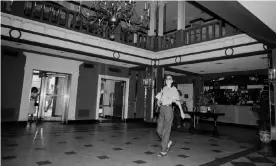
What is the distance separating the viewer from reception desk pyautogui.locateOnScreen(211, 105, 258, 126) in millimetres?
8602

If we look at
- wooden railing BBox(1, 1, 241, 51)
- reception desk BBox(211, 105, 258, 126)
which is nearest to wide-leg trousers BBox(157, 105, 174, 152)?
wooden railing BBox(1, 1, 241, 51)

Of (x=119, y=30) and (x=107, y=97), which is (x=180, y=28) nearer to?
(x=119, y=30)

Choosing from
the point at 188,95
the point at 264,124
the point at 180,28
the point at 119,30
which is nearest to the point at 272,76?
the point at 264,124

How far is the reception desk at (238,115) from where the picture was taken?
8.60m

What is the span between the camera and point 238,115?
357 inches

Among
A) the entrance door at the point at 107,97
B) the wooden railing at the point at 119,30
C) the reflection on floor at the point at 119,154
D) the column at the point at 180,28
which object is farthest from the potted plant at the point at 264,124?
the entrance door at the point at 107,97

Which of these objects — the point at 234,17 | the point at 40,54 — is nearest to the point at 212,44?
the point at 234,17

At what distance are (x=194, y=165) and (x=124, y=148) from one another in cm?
156

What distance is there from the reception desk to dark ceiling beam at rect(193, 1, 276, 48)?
220 inches

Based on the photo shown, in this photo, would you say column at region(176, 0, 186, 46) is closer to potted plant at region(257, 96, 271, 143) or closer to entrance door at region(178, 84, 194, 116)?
potted plant at region(257, 96, 271, 143)

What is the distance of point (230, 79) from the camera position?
10375mm

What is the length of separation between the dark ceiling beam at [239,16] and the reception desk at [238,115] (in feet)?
18.3

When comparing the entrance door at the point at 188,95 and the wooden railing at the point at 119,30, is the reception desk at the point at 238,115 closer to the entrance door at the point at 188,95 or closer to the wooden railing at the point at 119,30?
the entrance door at the point at 188,95

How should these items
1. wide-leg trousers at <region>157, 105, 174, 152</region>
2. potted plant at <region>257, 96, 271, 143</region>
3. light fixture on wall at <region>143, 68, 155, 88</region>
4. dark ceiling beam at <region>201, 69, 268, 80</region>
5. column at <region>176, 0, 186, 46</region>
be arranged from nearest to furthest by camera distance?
wide-leg trousers at <region>157, 105, 174, 152</region>, potted plant at <region>257, 96, 271, 143</region>, column at <region>176, 0, 186, 46</region>, light fixture on wall at <region>143, 68, 155, 88</region>, dark ceiling beam at <region>201, 69, 268, 80</region>
